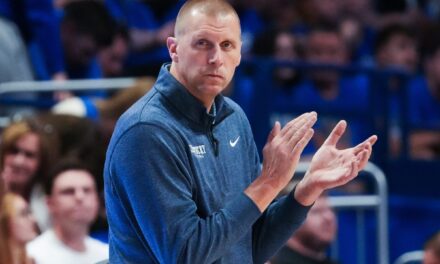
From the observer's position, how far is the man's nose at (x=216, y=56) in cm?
368

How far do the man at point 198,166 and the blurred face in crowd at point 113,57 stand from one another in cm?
478

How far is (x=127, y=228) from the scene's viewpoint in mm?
3729

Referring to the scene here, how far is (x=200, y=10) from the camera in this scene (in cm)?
373

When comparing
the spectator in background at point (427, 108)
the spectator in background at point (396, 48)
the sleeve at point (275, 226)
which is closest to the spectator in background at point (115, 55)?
the spectator in background at point (427, 108)

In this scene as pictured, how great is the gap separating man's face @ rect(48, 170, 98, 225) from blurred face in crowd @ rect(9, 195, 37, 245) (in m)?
0.43

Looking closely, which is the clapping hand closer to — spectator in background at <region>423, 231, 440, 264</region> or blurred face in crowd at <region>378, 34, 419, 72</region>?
spectator in background at <region>423, 231, 440, 264</region>

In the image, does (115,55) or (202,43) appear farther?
(115,55)

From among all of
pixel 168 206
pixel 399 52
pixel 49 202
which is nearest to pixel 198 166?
pixel 168 206

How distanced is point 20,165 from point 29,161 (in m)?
0.07

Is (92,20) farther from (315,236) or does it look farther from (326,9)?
(326,9)

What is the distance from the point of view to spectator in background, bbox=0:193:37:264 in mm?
5191

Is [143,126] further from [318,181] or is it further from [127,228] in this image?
[318,181]

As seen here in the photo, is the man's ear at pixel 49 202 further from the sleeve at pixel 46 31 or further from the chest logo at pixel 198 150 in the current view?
the chest logo at pixel 198 150

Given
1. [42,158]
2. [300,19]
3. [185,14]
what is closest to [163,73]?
[185,14]
